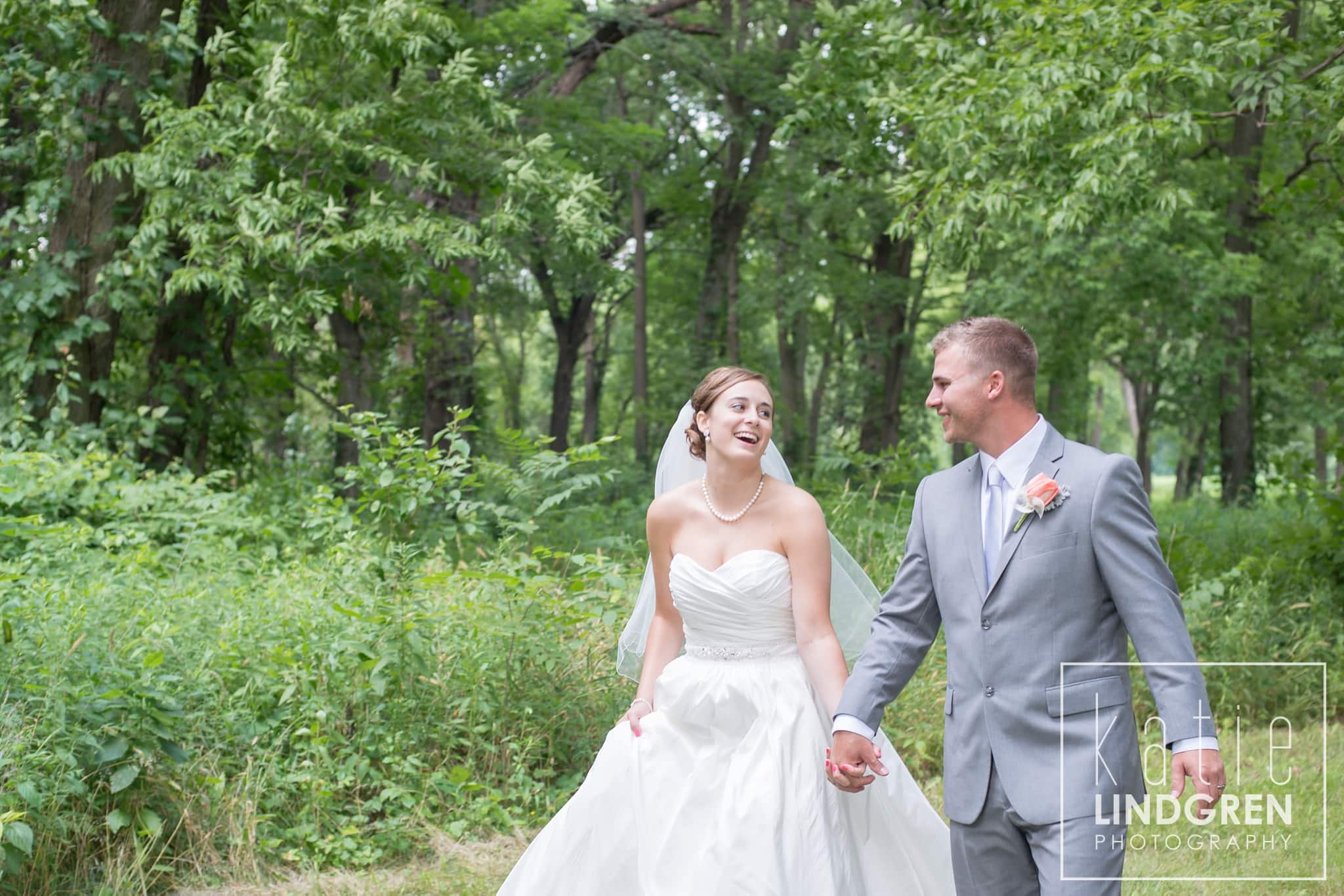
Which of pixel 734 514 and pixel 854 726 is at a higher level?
pixel 734 514

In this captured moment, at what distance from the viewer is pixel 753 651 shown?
14.0 feet

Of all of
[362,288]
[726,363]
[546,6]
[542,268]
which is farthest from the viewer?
[542,268]

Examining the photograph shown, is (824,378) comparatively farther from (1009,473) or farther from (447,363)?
(1009,473)

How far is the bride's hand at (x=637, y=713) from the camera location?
4207 mm

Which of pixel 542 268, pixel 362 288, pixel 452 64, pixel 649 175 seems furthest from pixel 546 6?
pixel 542 268

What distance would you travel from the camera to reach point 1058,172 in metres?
9.27

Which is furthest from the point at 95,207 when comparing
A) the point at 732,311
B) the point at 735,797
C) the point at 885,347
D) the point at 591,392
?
the point at 591,392

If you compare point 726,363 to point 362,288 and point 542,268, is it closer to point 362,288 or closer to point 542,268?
point 542,268

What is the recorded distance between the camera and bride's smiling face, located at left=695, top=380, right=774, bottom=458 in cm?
423

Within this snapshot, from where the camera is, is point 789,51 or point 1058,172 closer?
point 1058,172

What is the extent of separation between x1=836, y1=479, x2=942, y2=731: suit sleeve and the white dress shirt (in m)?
0.03

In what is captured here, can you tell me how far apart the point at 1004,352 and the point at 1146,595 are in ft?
2.41

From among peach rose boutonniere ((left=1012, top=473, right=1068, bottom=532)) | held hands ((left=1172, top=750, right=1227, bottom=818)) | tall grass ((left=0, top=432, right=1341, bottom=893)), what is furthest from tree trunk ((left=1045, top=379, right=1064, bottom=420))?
held hands ((left=1172, top=750, right=1227, bottom=818))

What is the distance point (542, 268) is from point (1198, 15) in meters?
16.7
